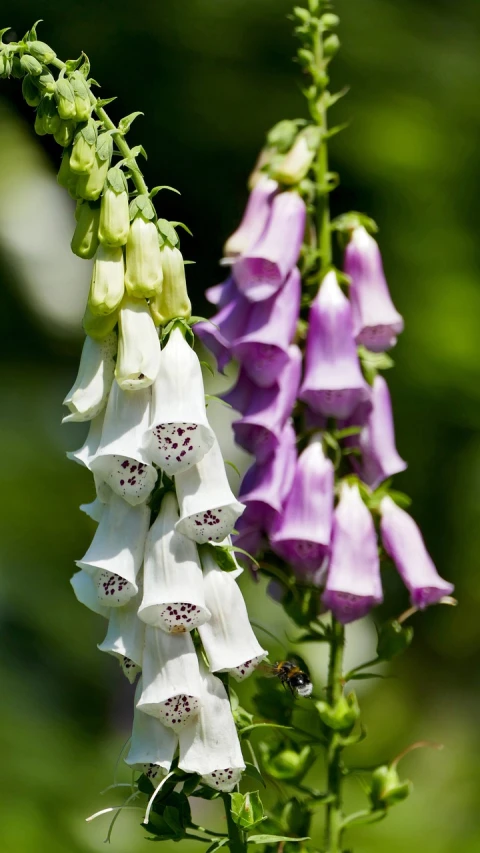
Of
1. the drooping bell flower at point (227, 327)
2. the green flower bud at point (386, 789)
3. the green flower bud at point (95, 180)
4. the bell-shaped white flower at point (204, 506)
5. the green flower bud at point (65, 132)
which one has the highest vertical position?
the green flower bud at point (65, 132)

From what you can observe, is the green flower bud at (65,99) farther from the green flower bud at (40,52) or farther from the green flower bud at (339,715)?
the green flower bud at (339,715)

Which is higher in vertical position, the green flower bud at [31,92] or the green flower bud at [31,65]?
the green flower bud at [31,65]

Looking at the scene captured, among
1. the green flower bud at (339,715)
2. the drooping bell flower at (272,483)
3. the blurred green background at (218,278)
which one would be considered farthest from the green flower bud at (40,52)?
the blurred green background at (218,278)

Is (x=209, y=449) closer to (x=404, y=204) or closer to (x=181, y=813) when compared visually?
(x=181, y=813)

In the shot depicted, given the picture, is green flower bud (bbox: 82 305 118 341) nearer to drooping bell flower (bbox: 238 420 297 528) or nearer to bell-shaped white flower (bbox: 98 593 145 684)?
bell-shaped white flower (bbox: 98 593 145 684)

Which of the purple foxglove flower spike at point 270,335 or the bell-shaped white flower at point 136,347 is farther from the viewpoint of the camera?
the purple foxglove flower spike at point 270,335

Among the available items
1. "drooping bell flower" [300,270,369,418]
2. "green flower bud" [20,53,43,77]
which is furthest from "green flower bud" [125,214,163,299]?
"drooping bell flower" [300,270,369,418]

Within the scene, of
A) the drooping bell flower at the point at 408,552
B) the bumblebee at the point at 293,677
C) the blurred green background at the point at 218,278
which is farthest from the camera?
the blurred green background at the point at 218,278

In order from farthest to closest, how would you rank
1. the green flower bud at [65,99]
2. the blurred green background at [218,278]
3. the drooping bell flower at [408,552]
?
the blurred green background at [218,278] < the drooping bell flower at [408,552] < the green flower bud at [65,99]
